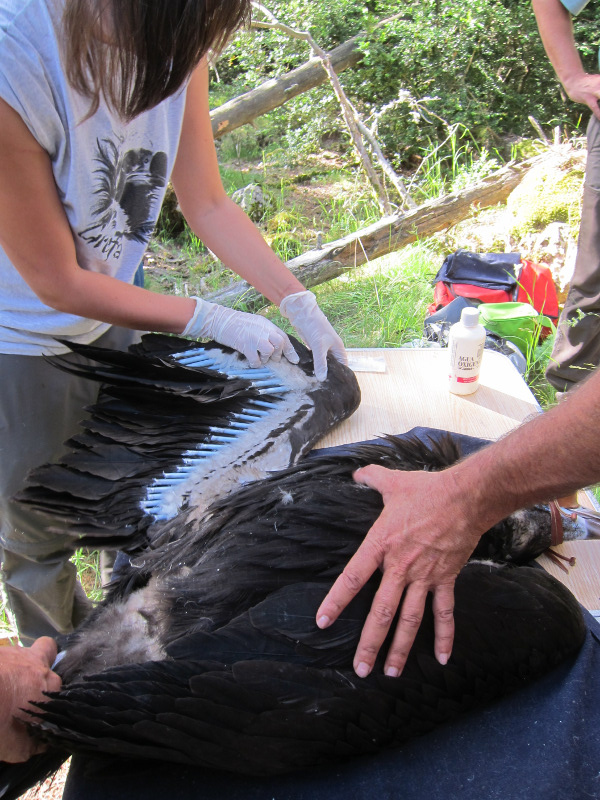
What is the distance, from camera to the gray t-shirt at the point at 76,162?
1.11 meters

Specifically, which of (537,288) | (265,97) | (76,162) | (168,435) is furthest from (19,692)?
(265,97)

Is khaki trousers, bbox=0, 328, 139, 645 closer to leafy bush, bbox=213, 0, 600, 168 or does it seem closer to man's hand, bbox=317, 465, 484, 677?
man's hand, bbox=317, 465, 484, 677

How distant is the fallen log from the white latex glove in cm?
183

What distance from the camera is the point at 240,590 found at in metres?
1.08

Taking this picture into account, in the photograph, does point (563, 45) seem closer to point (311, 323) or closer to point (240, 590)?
point (311, 323)

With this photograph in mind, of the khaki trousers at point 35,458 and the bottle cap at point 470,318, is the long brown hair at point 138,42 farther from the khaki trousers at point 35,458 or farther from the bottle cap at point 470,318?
the bottle cap at point 470,318

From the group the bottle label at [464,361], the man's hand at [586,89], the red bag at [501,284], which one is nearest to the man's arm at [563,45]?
the man's hand at [586,89]

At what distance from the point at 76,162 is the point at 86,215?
142mm

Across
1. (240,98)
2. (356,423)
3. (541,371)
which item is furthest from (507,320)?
(240,98)

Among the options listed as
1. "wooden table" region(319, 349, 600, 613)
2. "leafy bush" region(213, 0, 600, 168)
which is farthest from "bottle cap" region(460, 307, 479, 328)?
"leafy bush" region(213, 0, 600, 168)

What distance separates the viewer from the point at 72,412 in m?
1.63

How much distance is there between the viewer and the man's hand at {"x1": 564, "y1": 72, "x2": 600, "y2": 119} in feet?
8.13

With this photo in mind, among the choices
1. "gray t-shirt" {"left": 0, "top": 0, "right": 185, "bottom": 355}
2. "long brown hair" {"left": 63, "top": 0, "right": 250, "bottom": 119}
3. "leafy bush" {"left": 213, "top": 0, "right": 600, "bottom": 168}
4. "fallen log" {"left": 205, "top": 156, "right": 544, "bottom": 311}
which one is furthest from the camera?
"leafy bush" {"left": 213, "top": 0, "right": 600, "bottom": 168}

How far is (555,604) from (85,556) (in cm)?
180
